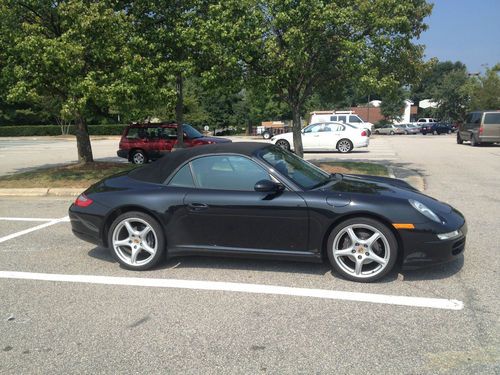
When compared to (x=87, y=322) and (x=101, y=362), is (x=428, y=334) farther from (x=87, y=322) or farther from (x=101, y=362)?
(x=87, y=322)

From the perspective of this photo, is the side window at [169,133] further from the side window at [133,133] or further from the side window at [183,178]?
the side window at [183,178]

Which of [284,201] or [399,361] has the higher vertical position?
[284,201]

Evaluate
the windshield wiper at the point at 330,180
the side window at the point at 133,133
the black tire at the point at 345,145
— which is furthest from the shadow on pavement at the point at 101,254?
the black tire at the point at 345,145

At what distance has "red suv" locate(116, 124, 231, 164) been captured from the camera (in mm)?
17266

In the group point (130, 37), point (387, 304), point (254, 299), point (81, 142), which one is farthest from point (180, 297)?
point (81, 142)

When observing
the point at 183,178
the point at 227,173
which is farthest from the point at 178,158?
the point at 227,173

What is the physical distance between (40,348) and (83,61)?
8.34 meters

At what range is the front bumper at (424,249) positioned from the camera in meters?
4.23

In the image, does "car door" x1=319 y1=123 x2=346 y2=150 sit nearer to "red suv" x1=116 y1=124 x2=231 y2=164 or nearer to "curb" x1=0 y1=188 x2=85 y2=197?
"red suv" x1=116 y1=124 x2=231 y2=164

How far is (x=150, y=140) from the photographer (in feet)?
57.3

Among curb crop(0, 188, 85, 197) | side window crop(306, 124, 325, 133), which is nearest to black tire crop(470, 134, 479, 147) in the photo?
side window crop(306, 124, 325, 133)

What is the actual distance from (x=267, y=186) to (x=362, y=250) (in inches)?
43.4

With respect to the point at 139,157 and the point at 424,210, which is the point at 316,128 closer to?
the point at 139,157

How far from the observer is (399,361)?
3.07 m
